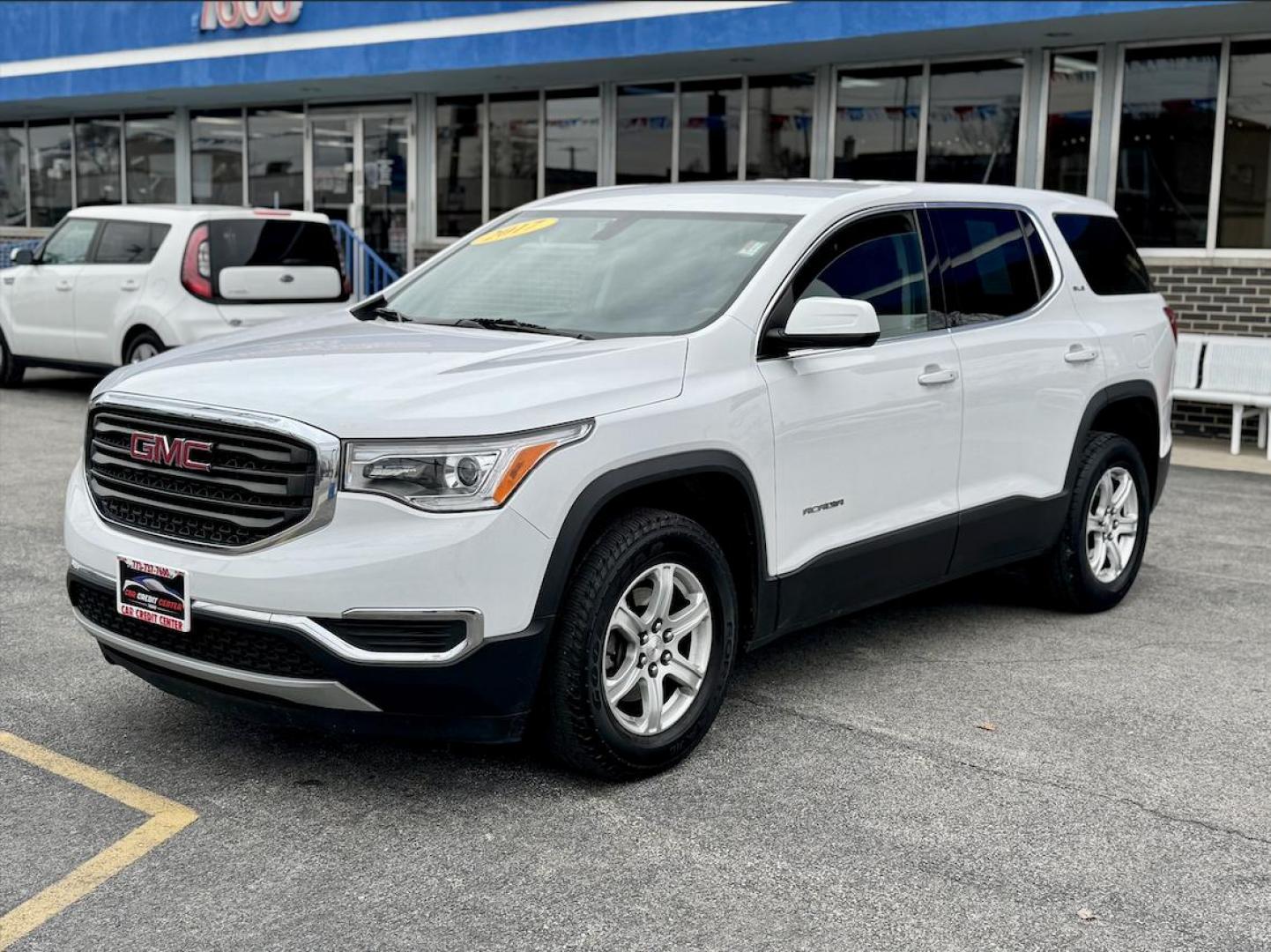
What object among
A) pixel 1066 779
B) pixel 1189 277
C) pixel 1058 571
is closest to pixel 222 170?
pixel 1189 277

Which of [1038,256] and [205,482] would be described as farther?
[1038,256]

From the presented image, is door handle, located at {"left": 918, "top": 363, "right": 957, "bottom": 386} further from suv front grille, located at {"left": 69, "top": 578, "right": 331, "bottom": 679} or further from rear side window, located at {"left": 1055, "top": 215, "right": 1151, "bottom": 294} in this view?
suv front grille, located at {"left": 69, "top": 578, "right": 331, "bottom": 679}

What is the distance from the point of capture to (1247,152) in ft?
42.8

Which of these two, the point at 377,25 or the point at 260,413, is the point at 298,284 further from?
the point at 260,413

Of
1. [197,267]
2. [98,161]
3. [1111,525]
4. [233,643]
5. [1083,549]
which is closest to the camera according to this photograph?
[233,643]

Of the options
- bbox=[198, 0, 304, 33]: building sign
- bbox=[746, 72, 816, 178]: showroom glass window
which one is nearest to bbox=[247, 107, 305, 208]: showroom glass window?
bbox=[198, 0, 304, 33]: building sign

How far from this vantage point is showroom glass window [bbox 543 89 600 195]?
1756 cm

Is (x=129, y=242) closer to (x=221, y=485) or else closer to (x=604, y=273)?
(x=604, y=273)

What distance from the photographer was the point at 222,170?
22.3 m

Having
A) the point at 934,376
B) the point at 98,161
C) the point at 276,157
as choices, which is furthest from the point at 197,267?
the point at 98,161

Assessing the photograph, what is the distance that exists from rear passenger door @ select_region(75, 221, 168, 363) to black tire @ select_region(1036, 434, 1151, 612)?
8714 millimetres

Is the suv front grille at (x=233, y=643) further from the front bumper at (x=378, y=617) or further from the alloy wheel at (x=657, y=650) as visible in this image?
the alloy wheel at (x=657, y=650)

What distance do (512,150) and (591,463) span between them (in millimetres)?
15031

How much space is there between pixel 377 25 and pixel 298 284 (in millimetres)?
6002
